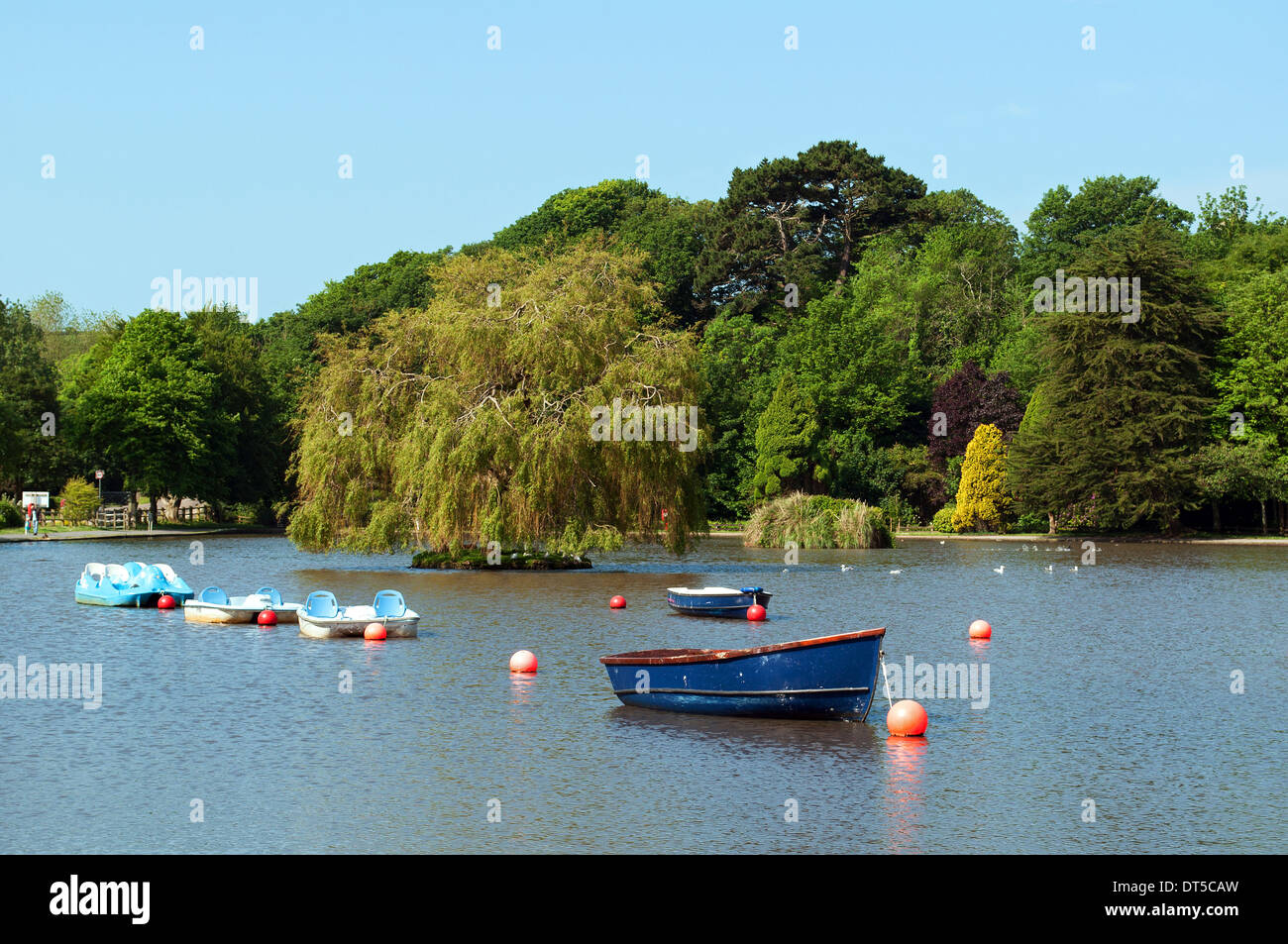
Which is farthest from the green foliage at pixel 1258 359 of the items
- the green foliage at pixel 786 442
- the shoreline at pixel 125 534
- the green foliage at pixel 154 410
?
the green foliage at pixel 154 410

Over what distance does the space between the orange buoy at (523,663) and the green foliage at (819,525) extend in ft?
150

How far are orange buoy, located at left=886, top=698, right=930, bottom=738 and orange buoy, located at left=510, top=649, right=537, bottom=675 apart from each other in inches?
322

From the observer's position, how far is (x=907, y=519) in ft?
287

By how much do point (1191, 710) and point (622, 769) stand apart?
10.4m

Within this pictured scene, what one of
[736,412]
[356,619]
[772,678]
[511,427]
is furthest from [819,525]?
[772,678]

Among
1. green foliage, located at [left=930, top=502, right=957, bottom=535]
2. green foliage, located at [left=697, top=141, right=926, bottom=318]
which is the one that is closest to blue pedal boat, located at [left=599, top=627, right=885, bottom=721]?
green foliage, located at [left=930, top=502, right=957, bottom=535]

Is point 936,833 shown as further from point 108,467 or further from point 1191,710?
point 108,467

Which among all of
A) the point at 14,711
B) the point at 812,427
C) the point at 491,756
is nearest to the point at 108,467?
the point at 812,427

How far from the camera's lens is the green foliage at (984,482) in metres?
80.9

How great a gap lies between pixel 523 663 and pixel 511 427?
2207 cm

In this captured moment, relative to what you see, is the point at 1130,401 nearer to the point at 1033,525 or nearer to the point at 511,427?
the point at 1033,525

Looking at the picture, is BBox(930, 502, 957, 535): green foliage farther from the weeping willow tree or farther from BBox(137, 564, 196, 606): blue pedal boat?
BBox(137, 564, 196, 606): blue pedal boat

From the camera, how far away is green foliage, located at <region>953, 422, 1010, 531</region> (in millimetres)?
80875

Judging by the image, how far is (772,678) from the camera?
781 inches
